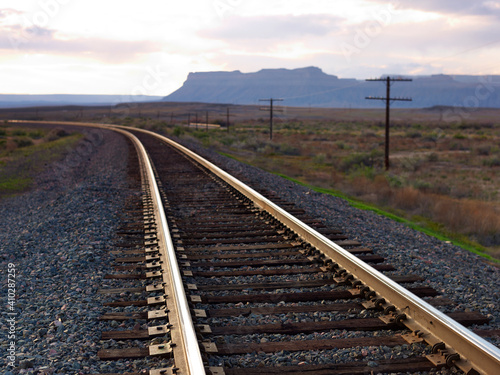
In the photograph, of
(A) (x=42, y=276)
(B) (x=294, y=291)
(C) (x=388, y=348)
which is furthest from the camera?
(A) (x=42, y=276)

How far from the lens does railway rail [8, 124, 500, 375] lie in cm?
362

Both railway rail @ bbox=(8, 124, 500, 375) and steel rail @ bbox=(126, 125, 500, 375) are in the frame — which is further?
railway rail @ bbox=(8, 124, 500, 375)

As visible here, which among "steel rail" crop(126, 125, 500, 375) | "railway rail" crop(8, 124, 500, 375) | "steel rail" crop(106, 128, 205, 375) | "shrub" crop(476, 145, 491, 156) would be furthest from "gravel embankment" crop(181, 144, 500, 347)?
"shrub" crop(476, 145, 491, 156)

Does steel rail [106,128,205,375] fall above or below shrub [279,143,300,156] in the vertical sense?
above

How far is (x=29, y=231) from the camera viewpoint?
8.55m

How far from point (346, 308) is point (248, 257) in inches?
76.8

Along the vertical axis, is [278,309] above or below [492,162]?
above

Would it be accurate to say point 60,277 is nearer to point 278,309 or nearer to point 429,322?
point 278,309

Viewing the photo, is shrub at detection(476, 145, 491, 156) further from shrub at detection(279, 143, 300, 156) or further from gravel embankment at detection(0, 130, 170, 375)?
gravel embankment at detection(0, 130, 170, 375)

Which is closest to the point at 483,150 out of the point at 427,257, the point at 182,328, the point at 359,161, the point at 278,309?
the point at 359,161

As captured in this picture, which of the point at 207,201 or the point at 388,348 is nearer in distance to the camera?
the point at 388,348

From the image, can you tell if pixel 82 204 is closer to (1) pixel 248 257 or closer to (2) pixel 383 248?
(1) pixel 248 257

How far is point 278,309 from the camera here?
4676mm

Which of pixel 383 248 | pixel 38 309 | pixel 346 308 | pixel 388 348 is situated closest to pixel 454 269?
pixel 383 248
